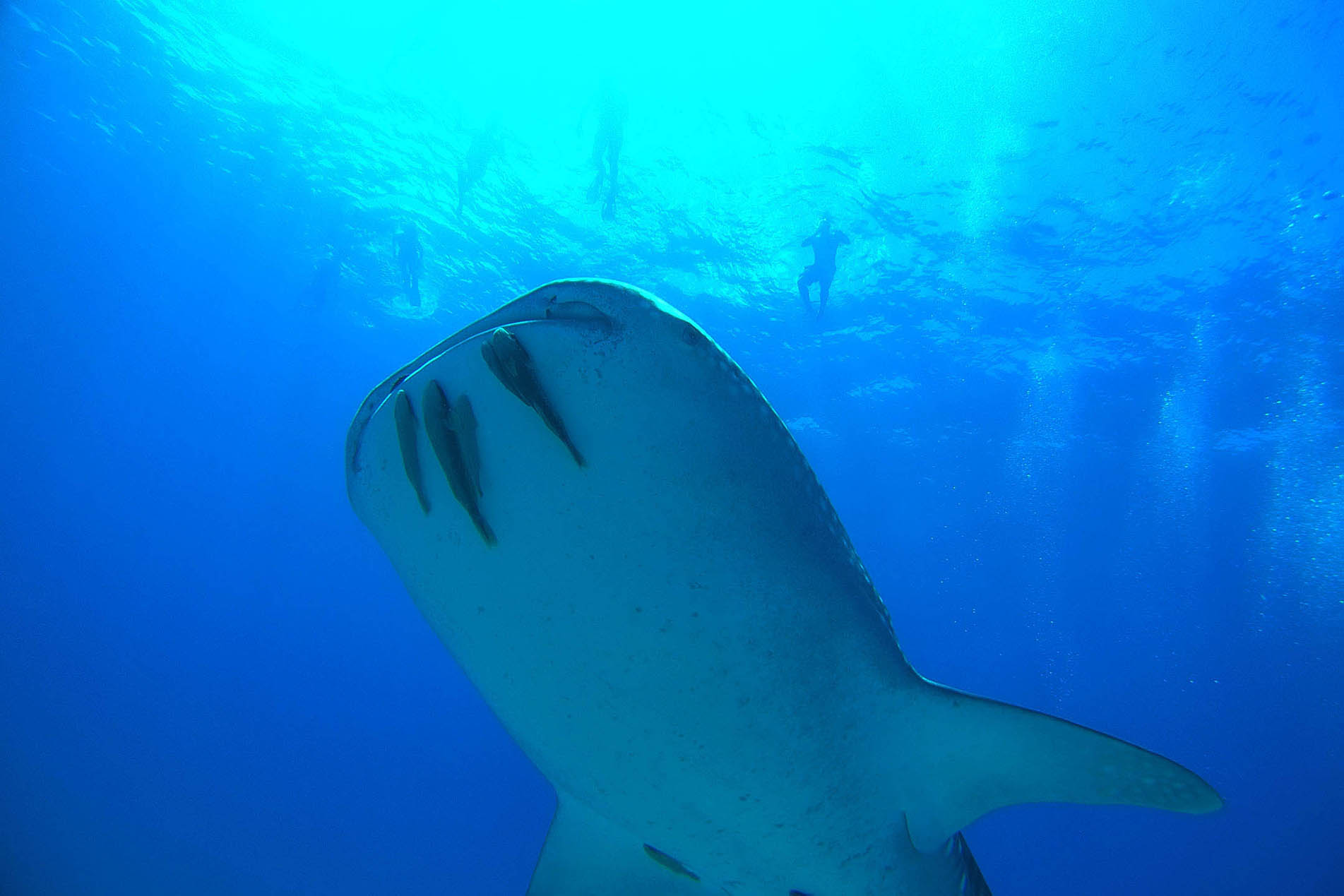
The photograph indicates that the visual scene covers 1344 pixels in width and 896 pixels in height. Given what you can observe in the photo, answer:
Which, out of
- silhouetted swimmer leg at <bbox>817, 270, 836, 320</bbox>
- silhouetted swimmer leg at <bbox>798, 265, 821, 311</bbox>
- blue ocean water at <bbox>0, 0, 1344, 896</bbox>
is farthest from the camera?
silhouetted swimmer leg at <bbox>798, 265, 821, 311</bbox>

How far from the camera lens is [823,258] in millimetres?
17688

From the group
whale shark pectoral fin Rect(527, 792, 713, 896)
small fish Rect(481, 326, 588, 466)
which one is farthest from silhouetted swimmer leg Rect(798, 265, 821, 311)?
small fish Rect(481, 326, 588, 466)

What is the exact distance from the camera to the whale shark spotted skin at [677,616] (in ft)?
4.05

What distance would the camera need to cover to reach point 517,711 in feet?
5.92

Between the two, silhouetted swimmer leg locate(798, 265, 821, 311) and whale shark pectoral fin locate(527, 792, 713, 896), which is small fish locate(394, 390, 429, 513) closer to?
whale shark pectoral fin locate(527, 792, 713, 896)

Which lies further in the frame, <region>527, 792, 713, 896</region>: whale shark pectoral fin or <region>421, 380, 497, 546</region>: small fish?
<region>527, 792, 713, 896</region>: whale shark pectoral fin

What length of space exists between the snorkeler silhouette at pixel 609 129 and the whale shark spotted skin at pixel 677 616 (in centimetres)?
1550

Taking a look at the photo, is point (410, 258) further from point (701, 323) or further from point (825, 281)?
point (825, 281)

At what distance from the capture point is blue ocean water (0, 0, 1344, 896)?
14.4m

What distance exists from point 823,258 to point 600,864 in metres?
17.3

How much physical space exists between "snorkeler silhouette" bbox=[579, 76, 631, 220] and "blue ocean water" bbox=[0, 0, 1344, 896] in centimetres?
26

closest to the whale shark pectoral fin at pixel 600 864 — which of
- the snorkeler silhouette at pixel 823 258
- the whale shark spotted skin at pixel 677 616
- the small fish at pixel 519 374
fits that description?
the whale shark spotted skin at pixel 677 616

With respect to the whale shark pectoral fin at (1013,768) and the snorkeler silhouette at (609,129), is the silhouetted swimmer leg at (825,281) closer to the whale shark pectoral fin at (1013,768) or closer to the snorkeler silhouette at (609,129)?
the snorkeler silhouette at (609,129)

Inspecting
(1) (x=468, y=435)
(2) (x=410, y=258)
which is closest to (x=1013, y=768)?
(1) (x=468, y=435)
